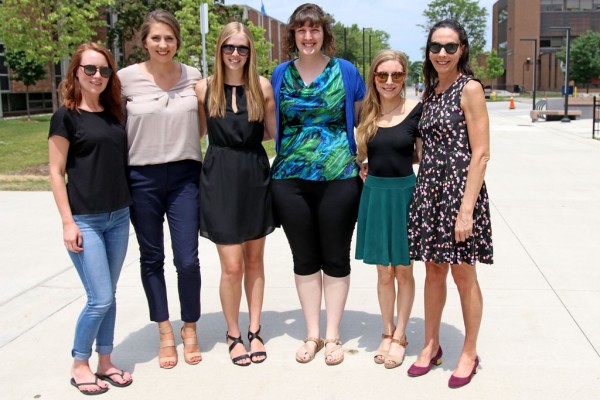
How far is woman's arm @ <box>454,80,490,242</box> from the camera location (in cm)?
319

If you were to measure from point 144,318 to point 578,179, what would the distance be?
8.62 metres

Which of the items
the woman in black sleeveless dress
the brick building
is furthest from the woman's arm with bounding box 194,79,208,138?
the brick building

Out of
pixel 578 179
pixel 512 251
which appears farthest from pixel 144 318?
pixel 578 179

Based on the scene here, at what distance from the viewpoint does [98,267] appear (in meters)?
3.34

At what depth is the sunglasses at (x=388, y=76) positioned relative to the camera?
3.64 m

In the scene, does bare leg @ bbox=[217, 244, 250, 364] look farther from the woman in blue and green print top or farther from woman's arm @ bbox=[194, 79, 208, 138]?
woman's arm @ bbox=[194, 79, 208, 138]

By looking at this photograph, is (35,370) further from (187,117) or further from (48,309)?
(187,117)

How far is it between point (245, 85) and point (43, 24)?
2514 cm

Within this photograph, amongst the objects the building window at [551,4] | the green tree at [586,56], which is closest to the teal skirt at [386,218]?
the green tree at [586,56]

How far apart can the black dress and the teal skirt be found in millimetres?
653

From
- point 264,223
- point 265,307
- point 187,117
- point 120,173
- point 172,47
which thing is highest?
point 172,47

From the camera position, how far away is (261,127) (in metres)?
3.78

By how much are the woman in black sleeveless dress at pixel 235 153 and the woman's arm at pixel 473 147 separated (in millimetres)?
1186

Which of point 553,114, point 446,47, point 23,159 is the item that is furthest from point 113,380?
point 553,114
